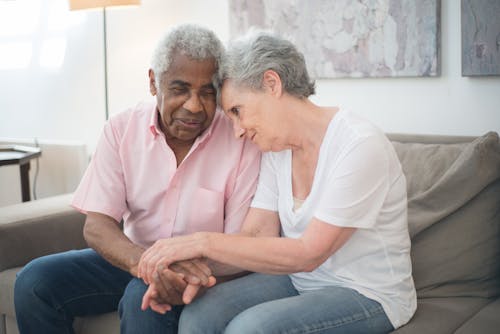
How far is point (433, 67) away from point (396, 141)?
14.2 inches

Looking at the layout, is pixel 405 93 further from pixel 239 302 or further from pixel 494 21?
pixel 239 302

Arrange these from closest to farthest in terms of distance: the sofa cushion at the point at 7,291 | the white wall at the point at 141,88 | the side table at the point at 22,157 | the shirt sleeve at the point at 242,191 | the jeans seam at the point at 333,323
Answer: the jeans seam at the point at 333,323
the shirt sleeve at the point at 242,191
the sofa cushion at the point at 7,291
the white wall at the point at 141,88
the side table at the point at 22,157

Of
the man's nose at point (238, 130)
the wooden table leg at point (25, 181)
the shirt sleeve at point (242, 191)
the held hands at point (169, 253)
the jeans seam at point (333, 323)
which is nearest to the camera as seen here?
the jeans seam at point (333, 323)

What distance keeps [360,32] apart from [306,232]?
3.91 feet

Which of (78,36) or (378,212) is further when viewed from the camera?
(78,36)

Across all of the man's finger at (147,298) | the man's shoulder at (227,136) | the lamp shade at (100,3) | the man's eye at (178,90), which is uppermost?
the lamp shade at (100,3)

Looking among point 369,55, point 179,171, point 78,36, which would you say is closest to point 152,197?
point 179,171

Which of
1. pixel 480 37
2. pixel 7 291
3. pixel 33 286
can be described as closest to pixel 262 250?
pixel 33 286

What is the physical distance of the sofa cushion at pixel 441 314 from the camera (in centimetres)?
155

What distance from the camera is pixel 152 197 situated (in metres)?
1.83

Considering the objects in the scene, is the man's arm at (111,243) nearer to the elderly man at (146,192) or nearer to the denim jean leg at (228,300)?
the elderly man at (146,192)

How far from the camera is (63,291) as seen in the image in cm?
181

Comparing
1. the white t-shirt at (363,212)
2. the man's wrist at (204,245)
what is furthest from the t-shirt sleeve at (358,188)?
the man's wrist at (204,245)

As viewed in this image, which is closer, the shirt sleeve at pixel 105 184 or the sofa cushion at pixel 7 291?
the shirt sleeve at pixel 105 184
